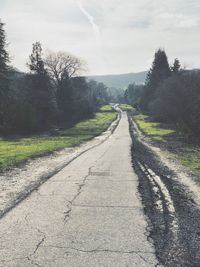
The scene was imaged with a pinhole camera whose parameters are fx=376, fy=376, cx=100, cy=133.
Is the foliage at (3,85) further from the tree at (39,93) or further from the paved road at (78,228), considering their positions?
the paved road at (78,228)

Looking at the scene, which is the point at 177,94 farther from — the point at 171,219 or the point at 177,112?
the point at 171,219

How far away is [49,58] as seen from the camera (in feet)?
304

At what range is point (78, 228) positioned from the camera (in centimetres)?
840

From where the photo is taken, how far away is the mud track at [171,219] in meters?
6.83

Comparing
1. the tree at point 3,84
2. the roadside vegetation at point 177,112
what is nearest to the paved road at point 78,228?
the roadside vegetation at point 177,112

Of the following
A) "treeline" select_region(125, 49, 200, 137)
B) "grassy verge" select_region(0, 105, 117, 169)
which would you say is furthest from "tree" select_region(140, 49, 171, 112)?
"grassy verge" select_region(0, 105, 117, 169)

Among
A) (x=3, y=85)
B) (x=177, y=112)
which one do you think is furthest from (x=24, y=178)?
(x=177, y=112)

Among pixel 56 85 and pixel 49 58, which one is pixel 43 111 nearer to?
pixel 56 85

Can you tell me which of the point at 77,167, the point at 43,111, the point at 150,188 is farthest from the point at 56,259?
the point at 43,111

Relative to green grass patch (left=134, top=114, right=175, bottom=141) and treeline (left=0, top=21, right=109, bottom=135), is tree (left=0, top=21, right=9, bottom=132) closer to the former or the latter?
treeline (left=0, top=21, right=109, bottom=135)

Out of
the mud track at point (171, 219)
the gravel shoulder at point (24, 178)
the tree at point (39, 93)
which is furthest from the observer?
the tree at point (39, 93)

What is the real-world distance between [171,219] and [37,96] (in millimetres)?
53951

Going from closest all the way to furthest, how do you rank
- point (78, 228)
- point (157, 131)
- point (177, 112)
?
point (78, 228) → point (177, 112) → point (157, 131)

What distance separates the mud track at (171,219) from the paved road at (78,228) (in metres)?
0.25
